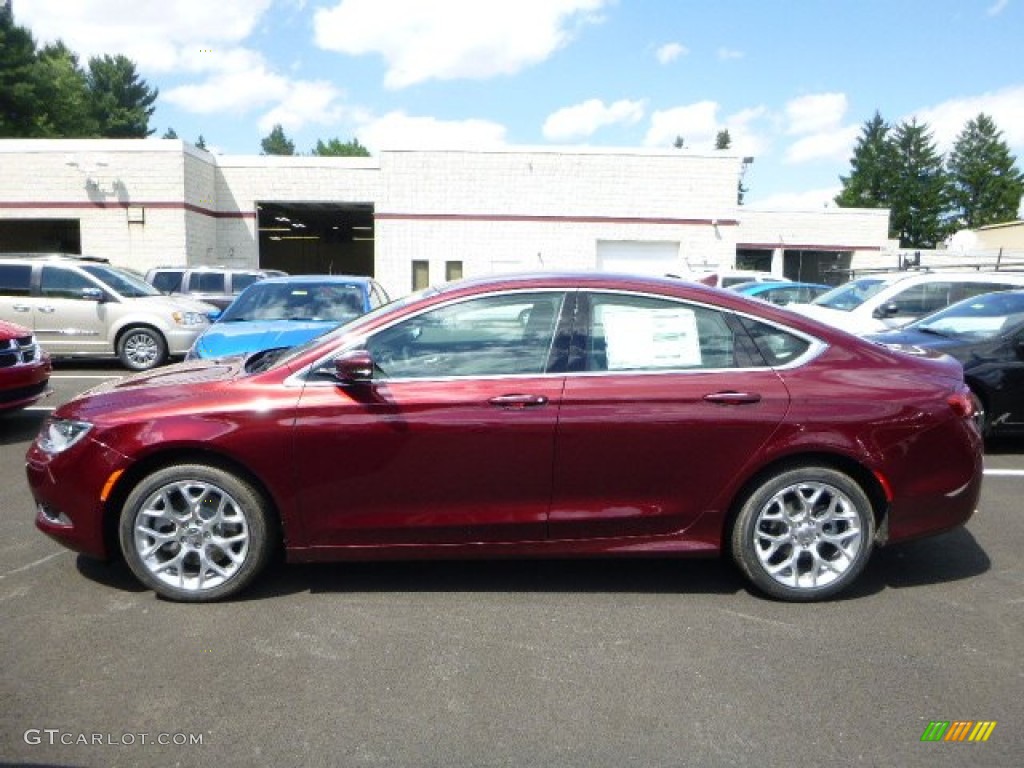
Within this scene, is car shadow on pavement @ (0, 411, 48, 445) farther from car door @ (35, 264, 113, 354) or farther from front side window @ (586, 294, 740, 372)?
front side window @ (586, 294, 740, 372)

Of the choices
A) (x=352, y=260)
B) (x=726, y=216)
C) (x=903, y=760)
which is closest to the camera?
(x=903, y=760)

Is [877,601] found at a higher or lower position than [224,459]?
lower

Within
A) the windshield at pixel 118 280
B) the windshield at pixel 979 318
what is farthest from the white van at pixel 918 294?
the windshield at pixel 118 280

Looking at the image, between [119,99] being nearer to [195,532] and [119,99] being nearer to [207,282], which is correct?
[207,282]

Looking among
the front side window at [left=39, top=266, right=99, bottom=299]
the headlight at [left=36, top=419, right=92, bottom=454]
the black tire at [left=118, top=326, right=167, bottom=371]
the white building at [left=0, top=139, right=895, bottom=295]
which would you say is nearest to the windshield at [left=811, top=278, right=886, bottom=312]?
the headlight at [left=36, top=419, right=92, bottom=454]

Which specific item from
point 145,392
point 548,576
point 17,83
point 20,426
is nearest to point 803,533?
point 548,576

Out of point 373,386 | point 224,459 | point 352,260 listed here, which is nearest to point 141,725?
point 224,459

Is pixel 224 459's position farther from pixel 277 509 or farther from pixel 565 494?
pixel 565 494

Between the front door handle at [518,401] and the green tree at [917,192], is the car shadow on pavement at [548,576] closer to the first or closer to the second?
the front door handle at [518,401]

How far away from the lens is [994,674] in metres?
3.27

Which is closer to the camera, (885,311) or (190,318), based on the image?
(885,311)

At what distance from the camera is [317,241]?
154 feet

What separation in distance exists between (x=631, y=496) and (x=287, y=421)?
1708 millimetres

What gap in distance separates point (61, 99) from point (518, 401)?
170 ft
